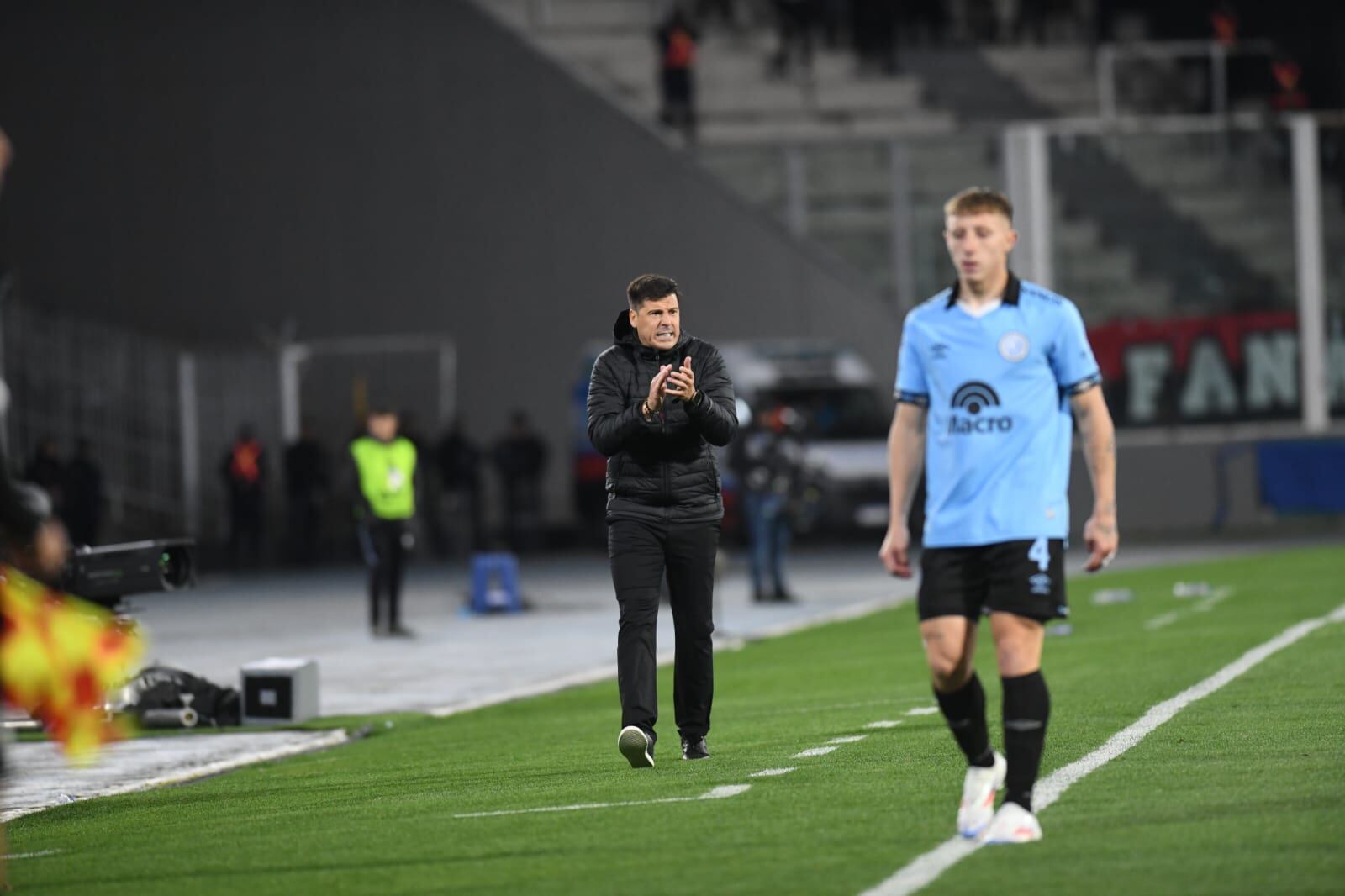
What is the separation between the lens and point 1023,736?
727 cm

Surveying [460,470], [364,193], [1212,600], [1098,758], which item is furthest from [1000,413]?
[364,193]

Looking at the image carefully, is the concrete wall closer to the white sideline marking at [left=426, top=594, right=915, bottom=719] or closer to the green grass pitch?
the white sideline marking at [left=426, top=594, right=915, bottom=719]

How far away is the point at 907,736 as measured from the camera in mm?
10656

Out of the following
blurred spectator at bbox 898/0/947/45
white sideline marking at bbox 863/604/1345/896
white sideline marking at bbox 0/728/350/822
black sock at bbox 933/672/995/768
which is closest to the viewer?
white sideline marking at bbox 863/604/1345/896

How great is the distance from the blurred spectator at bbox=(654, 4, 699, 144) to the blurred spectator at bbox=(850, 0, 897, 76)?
345 centimetres

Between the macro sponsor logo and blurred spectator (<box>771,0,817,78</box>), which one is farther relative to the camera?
blurred spectator (<box>771,0,817,78</box>)

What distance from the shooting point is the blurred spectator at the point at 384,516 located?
1988 centimetres

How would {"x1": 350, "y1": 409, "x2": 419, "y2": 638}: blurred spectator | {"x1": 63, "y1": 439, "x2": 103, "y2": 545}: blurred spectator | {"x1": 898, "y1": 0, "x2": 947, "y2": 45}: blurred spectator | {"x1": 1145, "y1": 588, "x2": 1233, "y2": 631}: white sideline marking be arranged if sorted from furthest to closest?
{"x1": 898, "y1": 0, "x2": 947, "y2": 45}: blurred spectator
{"x1": 63, "y1": 439, "x2": 103, "y2": 545}: blurred spectator
{"x1": 350, "y1": 409, "x2": 419, "y2": 638}: blurred spectator
{"x1": 1145, "y1": 588, "x2": 1233, "y2": 631}: white sideline marking

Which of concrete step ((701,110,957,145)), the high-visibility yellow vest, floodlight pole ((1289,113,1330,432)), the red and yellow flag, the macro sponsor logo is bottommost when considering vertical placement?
the red and yellow flag

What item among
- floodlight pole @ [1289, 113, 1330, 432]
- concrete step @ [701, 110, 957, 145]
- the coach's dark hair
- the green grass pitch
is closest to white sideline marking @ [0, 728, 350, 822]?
the green grass pitch

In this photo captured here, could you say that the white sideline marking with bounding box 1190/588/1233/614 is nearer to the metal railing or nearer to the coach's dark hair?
the coach's dark hair

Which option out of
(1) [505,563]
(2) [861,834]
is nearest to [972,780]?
(2) [861,834]

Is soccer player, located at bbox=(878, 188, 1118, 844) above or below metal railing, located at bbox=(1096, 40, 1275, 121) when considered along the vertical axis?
below

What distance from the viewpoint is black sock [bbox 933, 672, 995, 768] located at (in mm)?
7480
